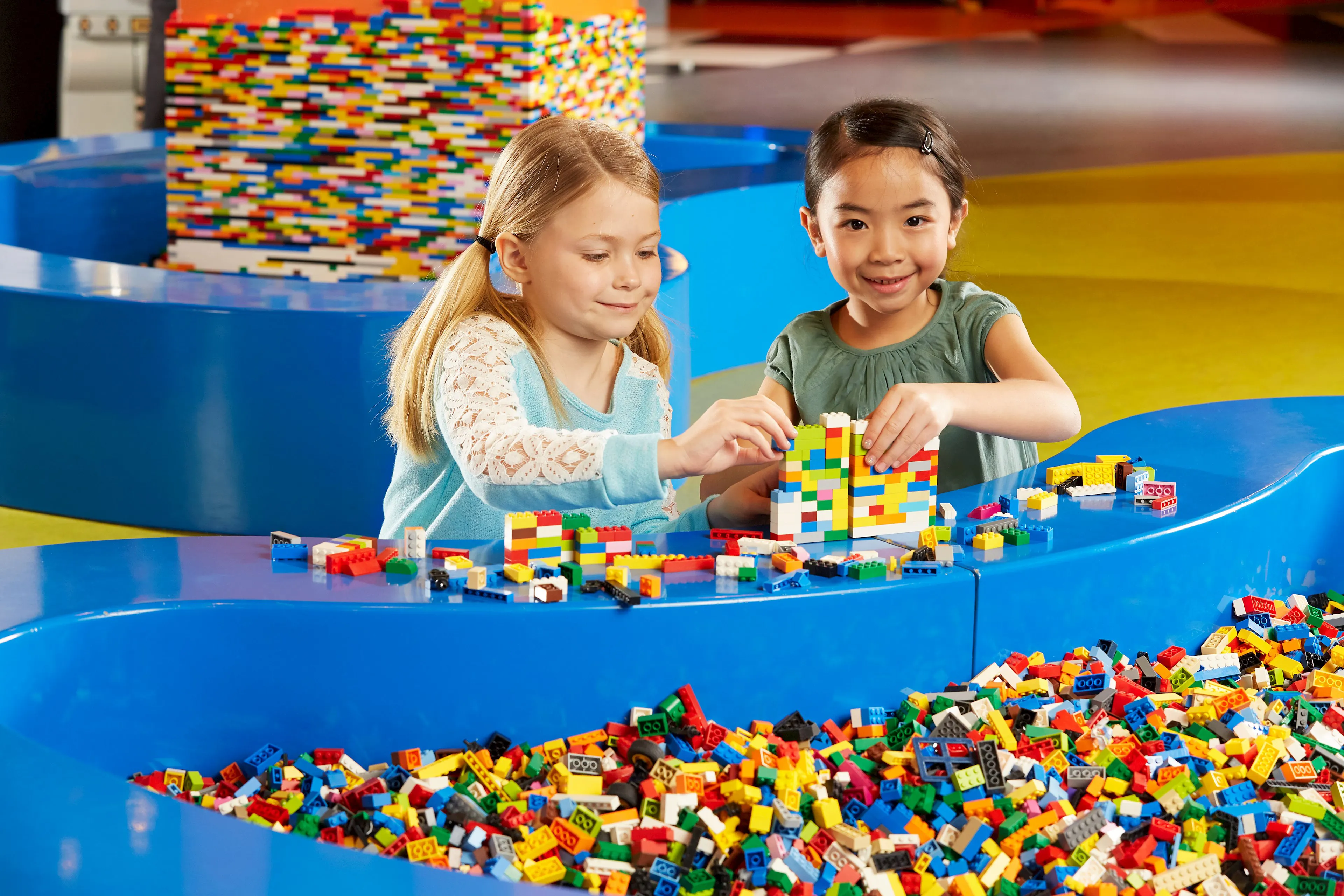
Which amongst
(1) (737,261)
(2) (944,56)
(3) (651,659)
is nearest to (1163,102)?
(2) (944,56)

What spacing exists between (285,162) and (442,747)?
3.49 meters

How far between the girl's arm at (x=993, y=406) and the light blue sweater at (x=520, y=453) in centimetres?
27

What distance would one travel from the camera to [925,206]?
2029mm

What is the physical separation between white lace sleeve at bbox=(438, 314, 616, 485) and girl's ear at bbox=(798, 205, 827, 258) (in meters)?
0.47

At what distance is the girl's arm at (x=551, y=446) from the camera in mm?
1682

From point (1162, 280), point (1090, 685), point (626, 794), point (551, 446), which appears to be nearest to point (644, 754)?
point (626, 794)

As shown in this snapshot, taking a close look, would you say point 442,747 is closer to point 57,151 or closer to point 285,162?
point 285,162

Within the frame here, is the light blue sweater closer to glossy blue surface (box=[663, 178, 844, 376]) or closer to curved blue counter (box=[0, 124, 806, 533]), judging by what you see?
curved blue counter (box=[0, 124, 806, 533])

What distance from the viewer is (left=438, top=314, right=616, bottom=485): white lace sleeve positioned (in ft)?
5.80

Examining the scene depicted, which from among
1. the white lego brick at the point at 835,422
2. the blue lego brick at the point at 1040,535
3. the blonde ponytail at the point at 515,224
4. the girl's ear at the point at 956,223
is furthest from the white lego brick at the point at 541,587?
the girl's ear at the point at 956,223

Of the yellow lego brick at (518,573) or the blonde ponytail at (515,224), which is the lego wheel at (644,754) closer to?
the yellow lego brick at (518,573)

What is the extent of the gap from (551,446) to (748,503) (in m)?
0.31

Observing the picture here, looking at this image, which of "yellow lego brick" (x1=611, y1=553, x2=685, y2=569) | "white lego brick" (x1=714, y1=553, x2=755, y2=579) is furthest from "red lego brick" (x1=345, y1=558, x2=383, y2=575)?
"white lego brick" (x1=714, y1=553, x2=755, y2=579)

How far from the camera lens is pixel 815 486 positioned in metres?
1.76
